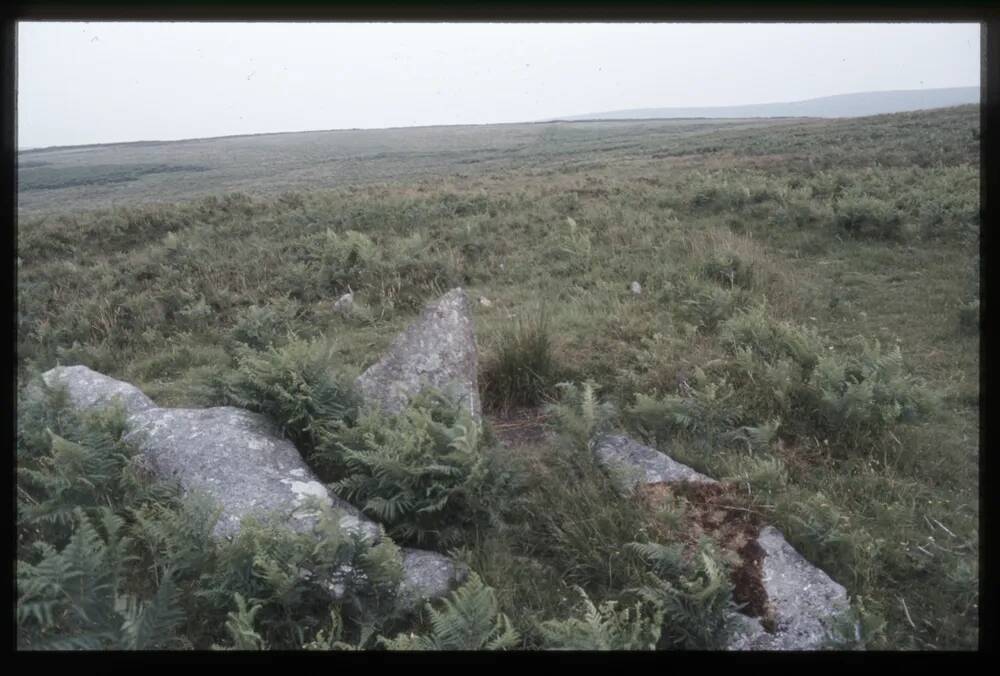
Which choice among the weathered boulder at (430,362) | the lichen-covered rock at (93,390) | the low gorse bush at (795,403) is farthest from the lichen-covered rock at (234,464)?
the low gorse bush at (795,403)

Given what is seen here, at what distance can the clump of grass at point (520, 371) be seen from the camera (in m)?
6.20

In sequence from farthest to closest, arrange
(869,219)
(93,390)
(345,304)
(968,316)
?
(869,219) < (345,304) < (968,316) < (93,390)

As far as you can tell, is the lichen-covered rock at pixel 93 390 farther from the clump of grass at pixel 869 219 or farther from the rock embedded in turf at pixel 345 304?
the clump of grass at pixel 869 219

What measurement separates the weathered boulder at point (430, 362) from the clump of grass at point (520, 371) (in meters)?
0.33

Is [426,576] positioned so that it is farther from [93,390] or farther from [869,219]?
[869,219]

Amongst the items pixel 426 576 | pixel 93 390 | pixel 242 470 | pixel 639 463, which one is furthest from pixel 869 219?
pixel 93 390

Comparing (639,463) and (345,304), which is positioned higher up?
(345,304)

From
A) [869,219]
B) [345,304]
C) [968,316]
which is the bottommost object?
[968,316]

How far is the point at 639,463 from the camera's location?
4711mm

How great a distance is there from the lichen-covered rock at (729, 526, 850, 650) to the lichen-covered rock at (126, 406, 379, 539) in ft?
6.84

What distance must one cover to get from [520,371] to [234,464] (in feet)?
9.01

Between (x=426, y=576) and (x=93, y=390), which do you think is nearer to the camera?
(x=426, y=576)

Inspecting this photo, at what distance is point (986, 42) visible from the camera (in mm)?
2416
